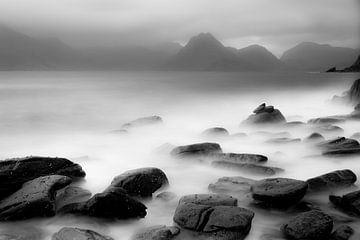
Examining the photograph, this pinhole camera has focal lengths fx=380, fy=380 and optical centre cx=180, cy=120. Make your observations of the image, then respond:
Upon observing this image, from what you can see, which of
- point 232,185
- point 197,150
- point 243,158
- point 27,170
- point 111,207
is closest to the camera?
point 111,207

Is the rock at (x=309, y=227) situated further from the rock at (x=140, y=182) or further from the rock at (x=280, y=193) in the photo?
the rock at (x=140, y=182)

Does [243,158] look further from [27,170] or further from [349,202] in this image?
[27,170]

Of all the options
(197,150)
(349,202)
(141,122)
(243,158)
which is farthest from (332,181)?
(141,122)

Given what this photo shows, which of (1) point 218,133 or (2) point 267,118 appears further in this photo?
(2) point 267,118

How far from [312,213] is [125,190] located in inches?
115

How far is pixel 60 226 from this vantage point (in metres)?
5.59

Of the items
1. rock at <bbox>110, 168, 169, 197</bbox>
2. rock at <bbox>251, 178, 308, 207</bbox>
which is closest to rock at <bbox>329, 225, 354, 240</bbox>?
rock at <bbox>251, 178, 308, 207</bbox>

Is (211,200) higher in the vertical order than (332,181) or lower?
higher

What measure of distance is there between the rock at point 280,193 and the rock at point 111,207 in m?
1.94

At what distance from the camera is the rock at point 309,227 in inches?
193

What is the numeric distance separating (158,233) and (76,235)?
1.05m

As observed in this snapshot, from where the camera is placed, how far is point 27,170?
6.87 metres

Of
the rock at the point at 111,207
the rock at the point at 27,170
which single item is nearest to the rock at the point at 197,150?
the rock at the point at 27,170

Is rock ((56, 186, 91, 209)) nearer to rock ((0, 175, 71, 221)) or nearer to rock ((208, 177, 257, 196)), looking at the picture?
rock ((0, 175, 71, 221))
